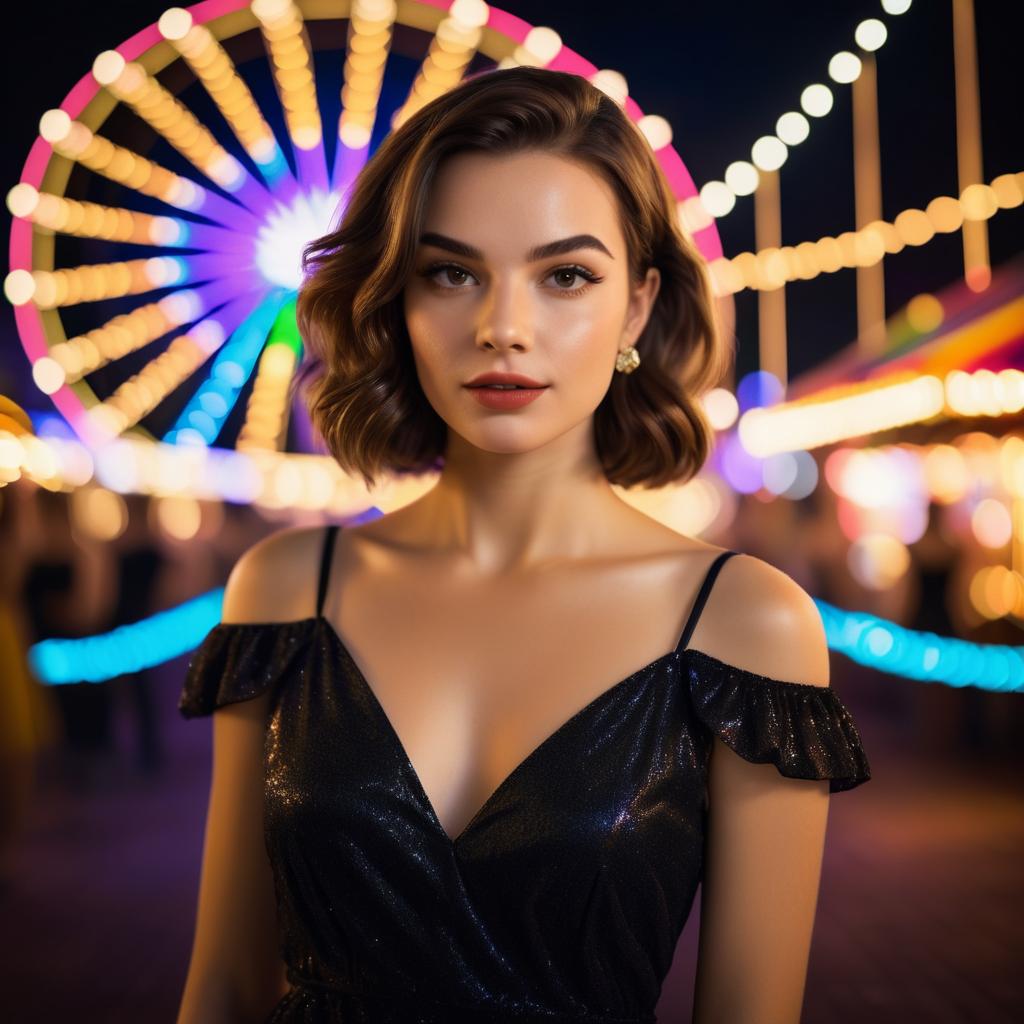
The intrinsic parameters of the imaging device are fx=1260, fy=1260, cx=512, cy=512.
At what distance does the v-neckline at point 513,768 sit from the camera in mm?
1414

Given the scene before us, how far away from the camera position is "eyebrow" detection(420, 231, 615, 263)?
1.46 m

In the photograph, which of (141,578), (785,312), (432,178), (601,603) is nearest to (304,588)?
(601,603)

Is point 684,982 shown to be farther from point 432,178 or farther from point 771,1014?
point 432,178

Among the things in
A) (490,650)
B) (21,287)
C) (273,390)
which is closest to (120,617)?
(273,390)

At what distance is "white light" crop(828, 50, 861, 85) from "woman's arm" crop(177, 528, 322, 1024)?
2223 millimetres

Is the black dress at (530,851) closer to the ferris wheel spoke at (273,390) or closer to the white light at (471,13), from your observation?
the white light at (471,13)

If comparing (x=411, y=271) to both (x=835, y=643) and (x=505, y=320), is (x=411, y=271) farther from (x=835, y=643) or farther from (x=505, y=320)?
(x=835, y=643)

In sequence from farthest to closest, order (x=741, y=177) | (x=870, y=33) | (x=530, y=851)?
1. (x=741, y=177)
2. (x=870, y=33)
3. (x=530, y=851)

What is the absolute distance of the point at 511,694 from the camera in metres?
1.51

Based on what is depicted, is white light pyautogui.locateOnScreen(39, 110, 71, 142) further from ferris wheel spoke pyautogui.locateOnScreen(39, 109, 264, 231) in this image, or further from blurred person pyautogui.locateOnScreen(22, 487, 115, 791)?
blurred person pyautogui.locateOnScreen(22, 487, 115, 791)

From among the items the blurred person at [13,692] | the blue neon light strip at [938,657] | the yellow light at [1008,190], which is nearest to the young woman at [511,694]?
the yellow light at [1008,190]

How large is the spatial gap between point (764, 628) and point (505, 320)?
0.48m

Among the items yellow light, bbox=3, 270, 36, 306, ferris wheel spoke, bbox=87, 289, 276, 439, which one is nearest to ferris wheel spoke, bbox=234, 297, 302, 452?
ferris wheel spoke, bbox=87, 289, 276, 439

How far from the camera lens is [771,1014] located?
1440 mm
